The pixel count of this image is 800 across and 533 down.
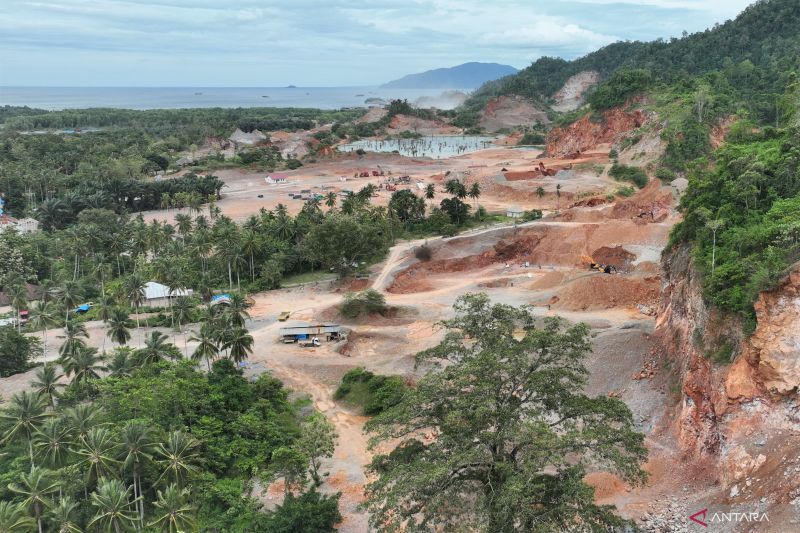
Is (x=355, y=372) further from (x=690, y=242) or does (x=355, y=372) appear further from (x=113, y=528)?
(x=690, y=242)

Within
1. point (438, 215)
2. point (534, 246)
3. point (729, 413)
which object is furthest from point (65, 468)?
point (438, 215)

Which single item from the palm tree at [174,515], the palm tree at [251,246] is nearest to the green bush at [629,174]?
the palm tree at [251,246]

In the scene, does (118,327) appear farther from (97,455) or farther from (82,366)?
(97,455)

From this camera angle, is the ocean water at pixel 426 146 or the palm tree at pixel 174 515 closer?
the palm tree at pixel 174 515

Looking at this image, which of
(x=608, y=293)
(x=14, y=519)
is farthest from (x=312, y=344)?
(x=14, y=519)

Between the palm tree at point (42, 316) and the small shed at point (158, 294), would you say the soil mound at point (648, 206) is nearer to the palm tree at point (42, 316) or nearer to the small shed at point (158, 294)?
the small shed at point (158, 294)

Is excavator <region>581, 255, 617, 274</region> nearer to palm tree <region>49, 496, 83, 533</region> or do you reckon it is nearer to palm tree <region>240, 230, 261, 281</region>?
palm tree <region>240, 230, 261, 281</region>
